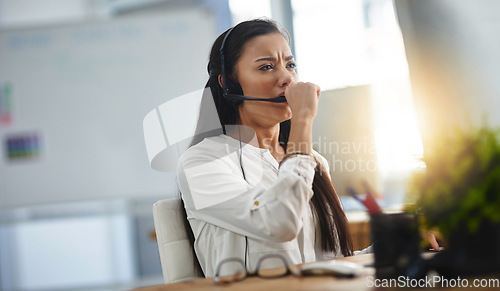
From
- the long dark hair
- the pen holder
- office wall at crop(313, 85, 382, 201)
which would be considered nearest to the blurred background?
office wall at crop(313, 85, 382, 201)

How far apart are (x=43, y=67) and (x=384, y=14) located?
2.15 metres

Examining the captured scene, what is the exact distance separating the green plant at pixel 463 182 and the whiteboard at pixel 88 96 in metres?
2.49

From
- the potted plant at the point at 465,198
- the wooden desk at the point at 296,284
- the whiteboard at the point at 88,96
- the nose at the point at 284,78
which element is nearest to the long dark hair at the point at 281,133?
the nose at the point at 284,78

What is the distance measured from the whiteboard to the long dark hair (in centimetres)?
160

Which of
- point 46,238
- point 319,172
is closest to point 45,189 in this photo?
point 46,238

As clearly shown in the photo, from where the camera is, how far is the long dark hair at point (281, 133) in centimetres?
138

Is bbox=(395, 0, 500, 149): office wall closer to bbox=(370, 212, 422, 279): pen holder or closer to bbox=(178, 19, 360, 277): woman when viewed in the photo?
bbox=(178, 19, 360, 277): woman

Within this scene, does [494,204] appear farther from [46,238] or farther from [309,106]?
[46,238]

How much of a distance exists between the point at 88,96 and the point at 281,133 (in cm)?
182

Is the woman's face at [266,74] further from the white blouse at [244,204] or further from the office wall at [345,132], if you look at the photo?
the office wall at [345,132]

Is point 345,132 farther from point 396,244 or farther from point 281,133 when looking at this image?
point 396,244

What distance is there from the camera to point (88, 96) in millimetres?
3141

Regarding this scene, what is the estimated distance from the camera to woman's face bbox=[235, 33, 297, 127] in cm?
146

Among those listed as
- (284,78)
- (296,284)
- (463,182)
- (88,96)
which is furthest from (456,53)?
(88,96)
